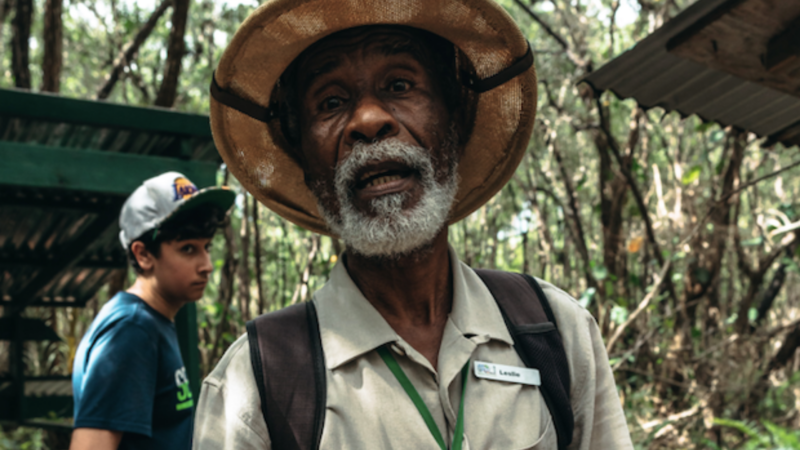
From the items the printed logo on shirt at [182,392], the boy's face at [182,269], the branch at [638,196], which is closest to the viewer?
the printed logo on shirt at [182,392]

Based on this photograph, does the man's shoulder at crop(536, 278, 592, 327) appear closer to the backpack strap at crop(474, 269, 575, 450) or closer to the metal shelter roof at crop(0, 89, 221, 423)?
the backpack strap at crop(474, 269, 575, 450)

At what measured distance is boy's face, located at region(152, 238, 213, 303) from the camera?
3.01 m

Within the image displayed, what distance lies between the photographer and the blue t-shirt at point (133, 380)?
97.4 inches

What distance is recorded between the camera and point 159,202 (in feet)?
10.1

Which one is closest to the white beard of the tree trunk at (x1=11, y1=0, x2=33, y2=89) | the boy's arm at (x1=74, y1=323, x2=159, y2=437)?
the boy's arm at (x1=74, y1=323, x2=159, y2=437)

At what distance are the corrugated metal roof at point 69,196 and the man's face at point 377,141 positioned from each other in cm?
197

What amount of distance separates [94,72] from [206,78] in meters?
3.46

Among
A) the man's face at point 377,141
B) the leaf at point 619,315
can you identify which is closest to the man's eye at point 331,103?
the man's face at point 377,141

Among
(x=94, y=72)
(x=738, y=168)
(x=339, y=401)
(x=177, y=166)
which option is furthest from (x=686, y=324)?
(x=94, y=72)

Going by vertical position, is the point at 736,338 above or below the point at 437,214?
below

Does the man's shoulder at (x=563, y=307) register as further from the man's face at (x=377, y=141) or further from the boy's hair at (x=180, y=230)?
the boy's hair at (x=180, y=230)

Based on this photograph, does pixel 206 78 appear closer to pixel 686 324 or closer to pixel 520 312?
pixel 686 324

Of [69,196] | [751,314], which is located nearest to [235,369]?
[69,196]

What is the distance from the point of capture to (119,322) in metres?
2.71
